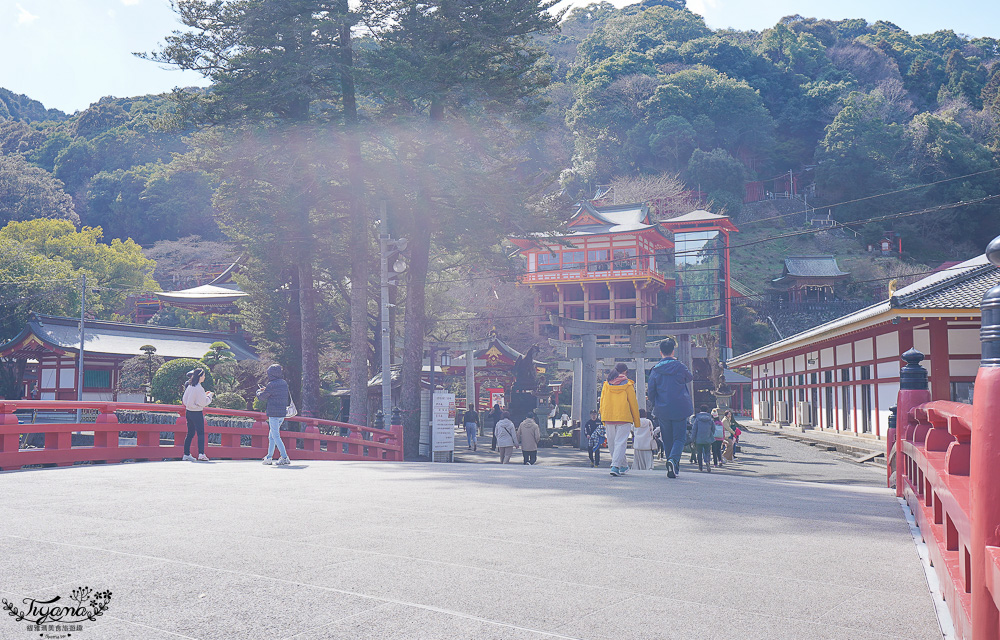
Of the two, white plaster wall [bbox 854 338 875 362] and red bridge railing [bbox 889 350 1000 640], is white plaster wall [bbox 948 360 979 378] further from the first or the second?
red bridge railing [bbox 889 350 1000 640]

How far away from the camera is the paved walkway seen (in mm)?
3260

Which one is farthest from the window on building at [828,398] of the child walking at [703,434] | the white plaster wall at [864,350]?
the child walking at [703,434]

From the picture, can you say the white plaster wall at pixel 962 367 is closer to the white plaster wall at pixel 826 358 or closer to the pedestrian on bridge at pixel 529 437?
the white plaster wall at pixel 826 358

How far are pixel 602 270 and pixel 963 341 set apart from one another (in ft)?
118

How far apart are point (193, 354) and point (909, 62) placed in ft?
236

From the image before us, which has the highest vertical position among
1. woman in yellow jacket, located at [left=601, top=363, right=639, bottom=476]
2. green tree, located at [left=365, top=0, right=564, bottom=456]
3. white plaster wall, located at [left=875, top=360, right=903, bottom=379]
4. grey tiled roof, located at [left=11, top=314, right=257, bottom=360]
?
green tree, located at [left=365, top=0, right=564, bottom=456]

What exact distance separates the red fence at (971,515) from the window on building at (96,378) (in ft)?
120

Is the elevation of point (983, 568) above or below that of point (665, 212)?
below

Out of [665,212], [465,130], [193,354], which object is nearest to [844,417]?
[465,130]

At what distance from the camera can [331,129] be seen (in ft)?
66.1

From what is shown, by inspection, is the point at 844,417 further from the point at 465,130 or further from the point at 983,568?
the point at 983,568

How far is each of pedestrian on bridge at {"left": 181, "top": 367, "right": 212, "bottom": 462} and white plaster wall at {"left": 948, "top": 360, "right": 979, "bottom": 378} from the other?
15.5m

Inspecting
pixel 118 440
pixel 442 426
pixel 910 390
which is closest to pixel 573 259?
pixel 442 426

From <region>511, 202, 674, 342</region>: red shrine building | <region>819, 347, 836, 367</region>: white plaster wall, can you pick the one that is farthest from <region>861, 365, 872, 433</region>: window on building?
<region>511, 202, 674, 342</region>: red shrine building
